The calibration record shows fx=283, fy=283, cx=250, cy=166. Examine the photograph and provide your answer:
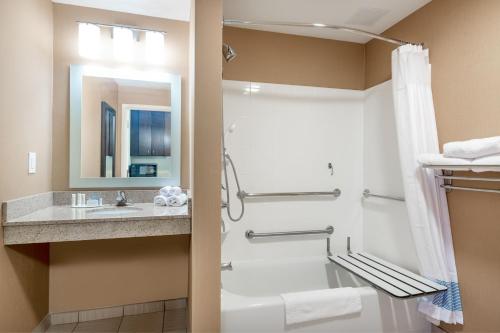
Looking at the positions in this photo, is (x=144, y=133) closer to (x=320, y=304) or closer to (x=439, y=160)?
(x=320, y=304)

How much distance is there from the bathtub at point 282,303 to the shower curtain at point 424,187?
0.22 m

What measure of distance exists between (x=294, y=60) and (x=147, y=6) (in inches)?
50.9

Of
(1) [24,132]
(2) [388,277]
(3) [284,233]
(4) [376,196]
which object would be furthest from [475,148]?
(1) [24,132]

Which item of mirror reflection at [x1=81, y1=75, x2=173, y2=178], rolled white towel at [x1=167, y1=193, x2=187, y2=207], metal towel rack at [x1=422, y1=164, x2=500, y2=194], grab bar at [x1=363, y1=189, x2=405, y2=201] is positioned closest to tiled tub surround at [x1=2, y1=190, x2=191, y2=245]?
rolled white towel at [x1=167, y1=193, x2=187, y2=207]

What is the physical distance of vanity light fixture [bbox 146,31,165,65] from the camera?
7.48 feet

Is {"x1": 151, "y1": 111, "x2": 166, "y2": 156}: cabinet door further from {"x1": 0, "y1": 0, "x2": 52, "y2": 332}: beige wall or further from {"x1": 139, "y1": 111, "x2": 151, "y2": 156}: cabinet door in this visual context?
{"x1": 0, "y1": 0, "x2": 52, "y2": 332}: beige wall

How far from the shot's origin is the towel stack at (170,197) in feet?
6.93

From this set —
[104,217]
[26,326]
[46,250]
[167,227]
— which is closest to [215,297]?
[167,227]

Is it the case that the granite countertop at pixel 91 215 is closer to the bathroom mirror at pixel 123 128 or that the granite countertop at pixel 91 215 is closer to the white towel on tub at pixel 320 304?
the bathroom mirror at pixel 123 128

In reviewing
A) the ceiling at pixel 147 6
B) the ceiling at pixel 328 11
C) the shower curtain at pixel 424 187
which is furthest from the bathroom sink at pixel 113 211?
the shower curtain at pixel 424 187

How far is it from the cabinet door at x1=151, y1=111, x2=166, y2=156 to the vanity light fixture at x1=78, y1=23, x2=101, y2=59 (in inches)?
24.8

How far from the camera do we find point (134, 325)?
2.10 m

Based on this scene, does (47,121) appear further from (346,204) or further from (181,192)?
(346,204)

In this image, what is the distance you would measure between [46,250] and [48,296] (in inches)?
13.6
